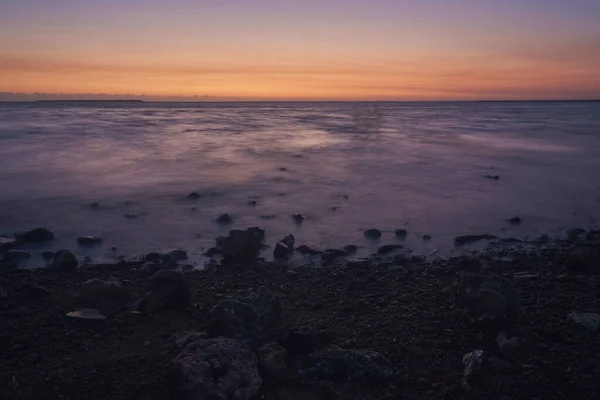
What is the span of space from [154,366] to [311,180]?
1158 cm

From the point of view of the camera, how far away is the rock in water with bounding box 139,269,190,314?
A: 588cm

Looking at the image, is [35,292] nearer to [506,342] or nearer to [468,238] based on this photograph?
[506,342]

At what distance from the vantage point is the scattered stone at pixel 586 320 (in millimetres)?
5242

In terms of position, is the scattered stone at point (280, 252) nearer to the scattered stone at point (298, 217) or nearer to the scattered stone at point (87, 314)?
the scattered stone at point (298, 217)

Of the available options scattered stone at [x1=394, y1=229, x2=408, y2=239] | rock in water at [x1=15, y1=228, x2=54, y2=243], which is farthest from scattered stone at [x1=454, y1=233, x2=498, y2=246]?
rock in water at [x1=15, y1=228, x2=54, y2=243]

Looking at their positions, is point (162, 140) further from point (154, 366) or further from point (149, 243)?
point (154, 366)

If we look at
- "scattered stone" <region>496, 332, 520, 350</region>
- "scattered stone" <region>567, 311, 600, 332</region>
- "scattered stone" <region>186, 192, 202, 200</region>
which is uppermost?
"scattered stone" <region>186, 192, 202, 200</region>

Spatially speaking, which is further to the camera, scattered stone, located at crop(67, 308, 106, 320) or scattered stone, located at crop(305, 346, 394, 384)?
scattered stone, located at crop(67, 308, 106, 320)

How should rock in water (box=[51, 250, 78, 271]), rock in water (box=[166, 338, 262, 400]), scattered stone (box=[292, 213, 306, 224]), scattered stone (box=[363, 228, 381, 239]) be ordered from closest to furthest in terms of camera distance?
rock in water (box=[166, 338, 262, 400]) → rock in water (box=[51, 250, 78, 271]) → scattered stone (box=[363, 228, 381, 239]) → scattered stone (box=[292, 213, 306, 224])

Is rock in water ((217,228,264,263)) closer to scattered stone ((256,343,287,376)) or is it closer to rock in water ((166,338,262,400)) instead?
scattered stone ((256,343,287,376))

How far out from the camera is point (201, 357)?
412 cm

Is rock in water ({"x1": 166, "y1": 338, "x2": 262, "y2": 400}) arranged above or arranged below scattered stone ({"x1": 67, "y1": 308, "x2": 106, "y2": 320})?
above

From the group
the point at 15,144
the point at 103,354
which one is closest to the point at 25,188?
the point at 103,354

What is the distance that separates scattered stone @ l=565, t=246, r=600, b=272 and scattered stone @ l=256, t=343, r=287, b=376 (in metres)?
4.85
